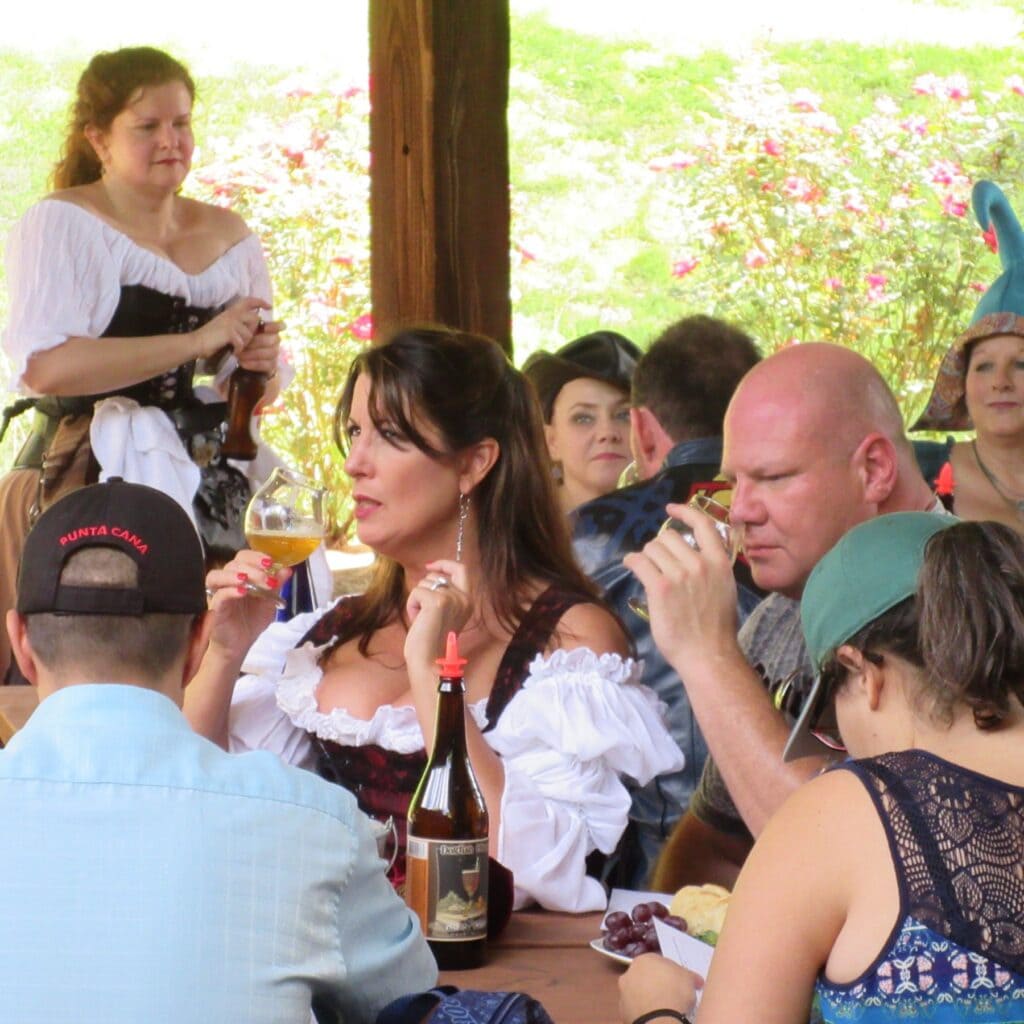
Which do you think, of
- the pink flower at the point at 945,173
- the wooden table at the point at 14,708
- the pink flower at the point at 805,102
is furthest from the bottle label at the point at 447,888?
the pink flower at the point at 805,102

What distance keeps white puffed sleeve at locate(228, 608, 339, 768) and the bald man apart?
62 centimetres

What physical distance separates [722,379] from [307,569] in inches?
46.0

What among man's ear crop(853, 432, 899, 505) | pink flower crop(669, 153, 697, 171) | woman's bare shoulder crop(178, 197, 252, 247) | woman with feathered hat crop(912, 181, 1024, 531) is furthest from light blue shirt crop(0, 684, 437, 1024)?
pink flower crop(669, 153, 697, 171)

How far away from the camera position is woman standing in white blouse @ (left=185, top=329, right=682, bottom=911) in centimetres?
242

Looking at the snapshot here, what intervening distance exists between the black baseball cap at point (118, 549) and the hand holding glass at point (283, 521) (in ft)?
3.14

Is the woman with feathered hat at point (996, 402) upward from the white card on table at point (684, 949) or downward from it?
upward

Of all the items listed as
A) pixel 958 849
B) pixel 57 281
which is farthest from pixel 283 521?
pixel 57 281

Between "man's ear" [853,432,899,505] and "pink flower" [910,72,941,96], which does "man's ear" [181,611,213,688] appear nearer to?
"man's ear" [853,432,899,505]

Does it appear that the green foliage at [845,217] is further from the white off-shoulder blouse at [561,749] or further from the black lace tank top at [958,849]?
the black lace tank top at [958,849]

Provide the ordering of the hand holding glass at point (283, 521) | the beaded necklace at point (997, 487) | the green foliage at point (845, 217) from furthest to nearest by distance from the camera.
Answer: the green foliage at point (845, 217) < the beaded necklace at point (997, 487) < the hand holding glass at point (283, 521)

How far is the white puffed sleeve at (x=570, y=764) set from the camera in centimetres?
228

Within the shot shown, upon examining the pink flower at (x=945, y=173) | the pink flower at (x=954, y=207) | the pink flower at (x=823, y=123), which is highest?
the pink flower at (x=823, y=123)

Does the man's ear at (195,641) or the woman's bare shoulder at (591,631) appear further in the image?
the woman's bare shoulder at (591,631)

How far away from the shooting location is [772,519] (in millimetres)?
2697
